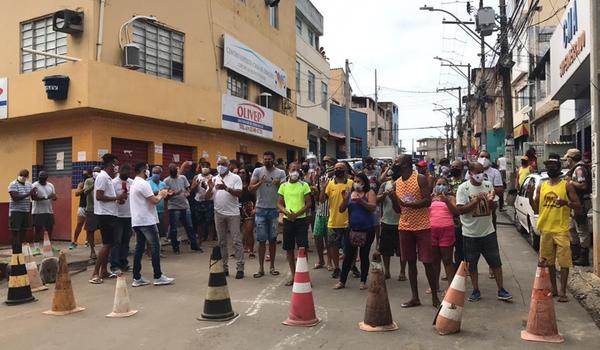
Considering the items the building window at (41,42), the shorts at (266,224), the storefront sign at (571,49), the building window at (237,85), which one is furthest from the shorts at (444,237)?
the building window at (237,85)

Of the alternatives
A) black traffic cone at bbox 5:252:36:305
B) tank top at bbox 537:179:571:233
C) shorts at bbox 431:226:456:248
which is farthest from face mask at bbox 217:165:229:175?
tank top at bbox 537:179:571:233

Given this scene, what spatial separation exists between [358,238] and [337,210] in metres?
0.93

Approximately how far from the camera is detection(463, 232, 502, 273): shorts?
21.3ft

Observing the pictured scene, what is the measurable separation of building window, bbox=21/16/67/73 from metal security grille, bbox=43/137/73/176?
6.27ft

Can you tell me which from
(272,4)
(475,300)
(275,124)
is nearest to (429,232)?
(475,300)

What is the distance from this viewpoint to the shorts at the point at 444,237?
6488 mm

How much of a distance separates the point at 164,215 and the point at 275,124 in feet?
33.3

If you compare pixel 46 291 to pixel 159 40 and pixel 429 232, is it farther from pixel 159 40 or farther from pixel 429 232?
pixel 159 40

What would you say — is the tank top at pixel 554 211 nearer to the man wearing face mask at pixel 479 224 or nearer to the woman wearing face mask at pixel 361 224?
the man wearing face mask at pixel 479 224

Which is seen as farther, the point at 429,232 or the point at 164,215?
the point at 164,215

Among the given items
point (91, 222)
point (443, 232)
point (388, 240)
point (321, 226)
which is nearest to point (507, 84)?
point (321, 226)

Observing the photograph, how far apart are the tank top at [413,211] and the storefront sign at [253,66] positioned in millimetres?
12423

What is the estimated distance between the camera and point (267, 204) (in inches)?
339

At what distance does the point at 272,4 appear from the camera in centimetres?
2220
